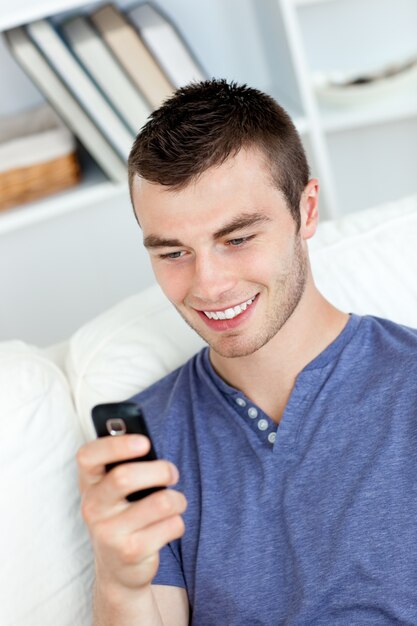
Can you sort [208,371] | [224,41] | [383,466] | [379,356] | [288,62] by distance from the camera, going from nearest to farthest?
1. [383,466]
2. [379,356]
3. [208,371]
4. [288,62]
5. [224,41]

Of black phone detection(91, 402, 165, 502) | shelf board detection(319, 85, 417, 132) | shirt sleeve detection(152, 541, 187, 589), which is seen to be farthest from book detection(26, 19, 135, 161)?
black phone detection(91, 402, 165, 502)

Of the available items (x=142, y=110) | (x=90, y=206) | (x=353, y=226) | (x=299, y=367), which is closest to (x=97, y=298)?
(x=90, y=206)

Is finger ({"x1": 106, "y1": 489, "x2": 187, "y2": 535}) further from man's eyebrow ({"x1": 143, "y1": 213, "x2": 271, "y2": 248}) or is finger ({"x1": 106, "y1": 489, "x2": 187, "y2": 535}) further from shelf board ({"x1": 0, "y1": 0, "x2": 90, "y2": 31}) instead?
shelf board ({"x1": 0, "y1": 0, "x2": 90, "y2": 31})

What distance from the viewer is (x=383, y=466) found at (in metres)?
1.22

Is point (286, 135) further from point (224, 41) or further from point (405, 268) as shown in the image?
point (224, 41)

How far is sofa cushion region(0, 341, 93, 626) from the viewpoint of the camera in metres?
1.35

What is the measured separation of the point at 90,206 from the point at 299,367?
1.02m

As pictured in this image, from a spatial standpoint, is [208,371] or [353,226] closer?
[208,371]

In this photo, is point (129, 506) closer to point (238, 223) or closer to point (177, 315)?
point (238, 223)

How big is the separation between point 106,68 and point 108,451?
1167 mm

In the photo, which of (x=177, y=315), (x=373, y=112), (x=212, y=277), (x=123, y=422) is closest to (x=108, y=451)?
(x=123, y=422)

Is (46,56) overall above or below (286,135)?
above

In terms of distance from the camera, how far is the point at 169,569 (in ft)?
4.39

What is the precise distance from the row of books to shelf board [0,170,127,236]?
2.5 inches
